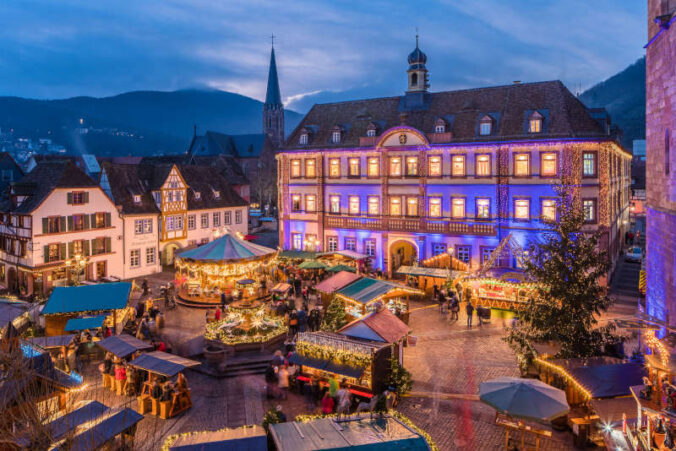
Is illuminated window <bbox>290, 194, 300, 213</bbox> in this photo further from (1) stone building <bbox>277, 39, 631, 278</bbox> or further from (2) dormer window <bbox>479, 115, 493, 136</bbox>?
(2) dormer window <bbox>479, 115, 493, 136</bbox>

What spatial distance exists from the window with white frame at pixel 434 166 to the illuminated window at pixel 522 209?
5927 millimetres

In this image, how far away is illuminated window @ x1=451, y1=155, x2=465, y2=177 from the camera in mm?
34438


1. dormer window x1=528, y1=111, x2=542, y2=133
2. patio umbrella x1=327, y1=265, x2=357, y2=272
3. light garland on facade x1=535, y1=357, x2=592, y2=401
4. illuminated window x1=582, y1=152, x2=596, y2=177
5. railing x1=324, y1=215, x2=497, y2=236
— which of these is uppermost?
dormer window x1=528, y1=111, x2=542, y2=133

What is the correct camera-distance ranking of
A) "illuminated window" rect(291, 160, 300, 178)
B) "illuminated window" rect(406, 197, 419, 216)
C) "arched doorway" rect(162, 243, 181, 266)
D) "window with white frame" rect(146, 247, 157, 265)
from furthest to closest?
"illuminated window" rect(291, 160, 300, 178) < "arched doorway" rect(162, 243, 181, 266) < "window with white frame" rect(146, 247, 157, 265) < "illuminated window" rect(406, 197, 419, 216)

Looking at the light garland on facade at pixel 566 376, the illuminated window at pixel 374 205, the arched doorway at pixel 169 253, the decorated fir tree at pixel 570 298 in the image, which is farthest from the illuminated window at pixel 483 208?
the arched doorway at pixel 169 253

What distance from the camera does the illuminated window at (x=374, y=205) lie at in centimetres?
3788

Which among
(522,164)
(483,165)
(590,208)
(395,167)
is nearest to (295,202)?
(395,167)

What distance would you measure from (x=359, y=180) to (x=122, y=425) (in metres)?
29.8

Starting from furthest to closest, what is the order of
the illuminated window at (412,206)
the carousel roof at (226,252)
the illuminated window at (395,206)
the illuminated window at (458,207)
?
the illuminated window at (395,206), the illuminated window at (412,206), the illuminated window at (458,207), the carousel roof at (226,252)

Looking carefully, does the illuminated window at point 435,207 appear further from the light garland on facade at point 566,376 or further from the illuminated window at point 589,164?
the light garland on facade at point 566,376

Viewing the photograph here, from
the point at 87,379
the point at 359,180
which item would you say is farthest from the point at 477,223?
the point at 87,379

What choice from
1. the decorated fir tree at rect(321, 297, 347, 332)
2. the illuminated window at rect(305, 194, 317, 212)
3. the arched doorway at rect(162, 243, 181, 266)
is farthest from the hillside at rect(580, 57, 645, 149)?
the decorated fir tree at rect(321, 297, 347, 332)

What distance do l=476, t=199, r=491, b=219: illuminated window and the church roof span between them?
4.30 metres

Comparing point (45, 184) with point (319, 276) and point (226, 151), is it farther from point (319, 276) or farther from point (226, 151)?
point (226, 151)
